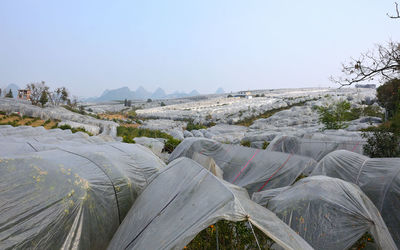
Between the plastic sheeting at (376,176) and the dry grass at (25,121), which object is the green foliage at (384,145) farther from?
the dry grass at (25,121)

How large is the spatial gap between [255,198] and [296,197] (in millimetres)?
1412

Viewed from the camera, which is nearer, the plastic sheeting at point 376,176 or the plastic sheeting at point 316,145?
the plastic sheeting at point 376,176

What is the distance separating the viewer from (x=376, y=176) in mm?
6477

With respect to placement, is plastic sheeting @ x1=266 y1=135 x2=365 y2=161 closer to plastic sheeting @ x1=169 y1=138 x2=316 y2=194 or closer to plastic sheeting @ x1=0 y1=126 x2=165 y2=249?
plastic sheeting @ x1=169 y1=138 x2=316 y2=194

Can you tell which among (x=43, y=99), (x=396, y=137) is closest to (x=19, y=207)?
(x=396, y=137)

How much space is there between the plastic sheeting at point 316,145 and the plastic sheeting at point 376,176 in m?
4.53

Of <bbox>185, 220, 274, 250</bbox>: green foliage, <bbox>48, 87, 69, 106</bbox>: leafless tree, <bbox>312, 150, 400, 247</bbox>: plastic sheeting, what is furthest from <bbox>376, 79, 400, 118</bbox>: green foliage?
<bbox>48, 87, 69, 106</bbox>: leafless tree

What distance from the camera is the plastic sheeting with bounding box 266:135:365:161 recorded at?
463 inches

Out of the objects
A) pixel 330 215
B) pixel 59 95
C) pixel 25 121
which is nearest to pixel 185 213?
pixel 330 215

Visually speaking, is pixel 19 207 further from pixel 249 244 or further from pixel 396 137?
pixel 396 137

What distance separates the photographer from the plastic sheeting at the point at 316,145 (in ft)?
38.5

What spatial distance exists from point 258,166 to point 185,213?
20.8 feet

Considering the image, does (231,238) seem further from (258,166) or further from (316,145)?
(316,145)

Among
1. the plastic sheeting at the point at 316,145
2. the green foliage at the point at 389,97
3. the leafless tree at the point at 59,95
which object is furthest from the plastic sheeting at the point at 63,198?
the leafless tree at the point at 59,95
